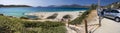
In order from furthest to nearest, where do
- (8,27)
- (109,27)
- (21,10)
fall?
1. (21,10)
2. (109,27)
3. (8,27)

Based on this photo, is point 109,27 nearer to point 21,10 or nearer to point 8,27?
point 8,27

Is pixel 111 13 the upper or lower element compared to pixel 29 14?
upper

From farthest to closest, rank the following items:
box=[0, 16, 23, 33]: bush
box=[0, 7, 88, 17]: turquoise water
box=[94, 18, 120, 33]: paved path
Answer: box=[0, 7, 88, 17]: turquoise water
box=[94, 18, 120, 33]: paved path
box=[0, 16, 23, 33]: bush

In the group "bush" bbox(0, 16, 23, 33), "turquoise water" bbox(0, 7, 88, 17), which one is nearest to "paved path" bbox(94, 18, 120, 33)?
"bush" bbox(0, 16, 23, 33)

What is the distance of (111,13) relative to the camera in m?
24.7

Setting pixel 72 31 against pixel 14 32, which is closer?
pixel 14 32

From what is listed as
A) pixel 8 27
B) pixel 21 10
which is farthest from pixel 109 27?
pixel 21 10

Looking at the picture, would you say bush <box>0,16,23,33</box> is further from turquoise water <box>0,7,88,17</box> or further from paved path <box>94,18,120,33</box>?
turquoise water <box>0,7,88,17</box>

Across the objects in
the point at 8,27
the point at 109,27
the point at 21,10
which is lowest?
the point at 21,10

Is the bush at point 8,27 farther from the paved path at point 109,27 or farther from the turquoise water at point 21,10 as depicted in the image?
the turquoise water at point 21,10

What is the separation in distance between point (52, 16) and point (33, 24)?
14.9 m

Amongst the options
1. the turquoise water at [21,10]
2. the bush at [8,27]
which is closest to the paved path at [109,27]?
the bush at [8,27]

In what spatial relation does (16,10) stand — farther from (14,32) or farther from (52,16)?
(14,32)

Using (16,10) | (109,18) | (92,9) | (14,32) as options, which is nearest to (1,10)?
(16,10)
